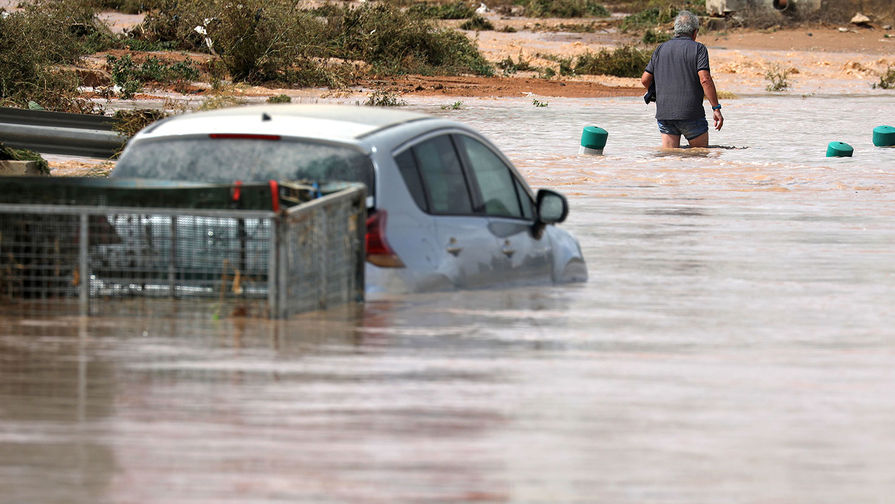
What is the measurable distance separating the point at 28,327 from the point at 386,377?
6.56 feet

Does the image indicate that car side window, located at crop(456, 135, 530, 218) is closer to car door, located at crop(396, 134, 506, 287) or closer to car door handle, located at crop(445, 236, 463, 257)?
car door, located at crop(396, 134, 506, 287)

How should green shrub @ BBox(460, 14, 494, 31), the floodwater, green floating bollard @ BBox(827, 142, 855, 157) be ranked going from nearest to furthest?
the floodwater → green floating bollard @ BBox(827, 142, 855, 157) → green shrub @ BBox(460, 14, 494, 31)

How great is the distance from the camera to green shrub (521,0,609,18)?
3095 inches

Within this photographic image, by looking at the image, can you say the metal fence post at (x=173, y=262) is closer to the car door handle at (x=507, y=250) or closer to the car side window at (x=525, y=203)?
the car door handle at (x=507, y=250)

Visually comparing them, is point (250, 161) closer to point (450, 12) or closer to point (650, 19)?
point (650, 19)

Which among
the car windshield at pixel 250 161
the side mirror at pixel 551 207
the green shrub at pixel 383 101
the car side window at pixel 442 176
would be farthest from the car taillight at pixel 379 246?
the green shrub at pixel 383 101

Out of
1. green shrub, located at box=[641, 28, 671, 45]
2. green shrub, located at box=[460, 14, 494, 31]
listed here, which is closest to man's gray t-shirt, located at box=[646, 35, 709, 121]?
green shrub, located at box=[641, 28, 671, 45]

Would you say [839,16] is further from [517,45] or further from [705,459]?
[705,459]

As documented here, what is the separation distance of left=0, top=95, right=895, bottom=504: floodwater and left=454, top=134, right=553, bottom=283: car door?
169 mm

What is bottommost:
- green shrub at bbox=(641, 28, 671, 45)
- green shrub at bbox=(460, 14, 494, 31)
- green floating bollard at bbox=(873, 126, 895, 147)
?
green floating bollard at bbox=(873, 126, 895, 147)

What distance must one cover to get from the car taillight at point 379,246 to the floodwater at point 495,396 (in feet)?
0.73

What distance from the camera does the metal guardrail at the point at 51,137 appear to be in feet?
49.6

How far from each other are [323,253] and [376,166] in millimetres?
506

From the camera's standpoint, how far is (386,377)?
732 centimetres
